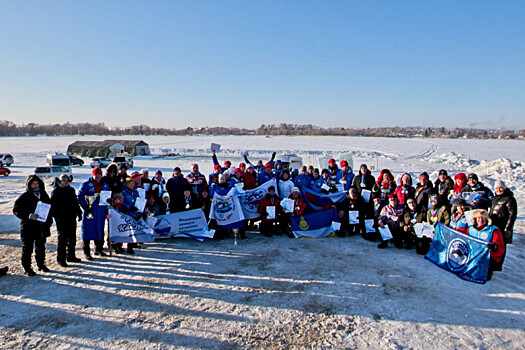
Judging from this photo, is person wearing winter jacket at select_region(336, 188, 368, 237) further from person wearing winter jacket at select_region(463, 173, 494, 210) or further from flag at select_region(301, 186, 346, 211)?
person wearing winter jacket at select_region(463, 173, 494, 210)

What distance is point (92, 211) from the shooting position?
6758 millimetres

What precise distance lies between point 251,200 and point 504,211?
5.59 m

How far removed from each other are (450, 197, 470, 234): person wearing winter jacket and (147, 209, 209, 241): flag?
17.6 feet

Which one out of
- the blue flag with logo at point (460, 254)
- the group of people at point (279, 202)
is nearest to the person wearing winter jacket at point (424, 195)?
the group of people at point (279, 202)

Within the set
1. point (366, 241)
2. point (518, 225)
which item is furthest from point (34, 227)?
point (518, 225)

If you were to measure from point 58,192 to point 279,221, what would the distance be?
16.6 feet

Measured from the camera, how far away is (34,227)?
19.3ft

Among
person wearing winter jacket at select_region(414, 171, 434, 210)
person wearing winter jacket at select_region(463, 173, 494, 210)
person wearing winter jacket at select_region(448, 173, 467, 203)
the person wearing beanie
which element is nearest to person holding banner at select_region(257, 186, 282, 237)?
person wearing winter jacket at select_region(414, 171, 434, 210)

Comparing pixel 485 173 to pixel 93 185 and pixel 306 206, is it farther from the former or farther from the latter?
pixel 93 185

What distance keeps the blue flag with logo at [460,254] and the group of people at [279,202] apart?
0.62 ft

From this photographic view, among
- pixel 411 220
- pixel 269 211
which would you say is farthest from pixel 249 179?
pixel 411 220

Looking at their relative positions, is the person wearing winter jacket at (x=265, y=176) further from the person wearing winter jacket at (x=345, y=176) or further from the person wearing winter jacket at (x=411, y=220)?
the person wearing winter jacket at (x=411, y=220)

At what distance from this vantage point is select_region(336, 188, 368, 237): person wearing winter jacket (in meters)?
8.50

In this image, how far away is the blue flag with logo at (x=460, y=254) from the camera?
19.0ft
